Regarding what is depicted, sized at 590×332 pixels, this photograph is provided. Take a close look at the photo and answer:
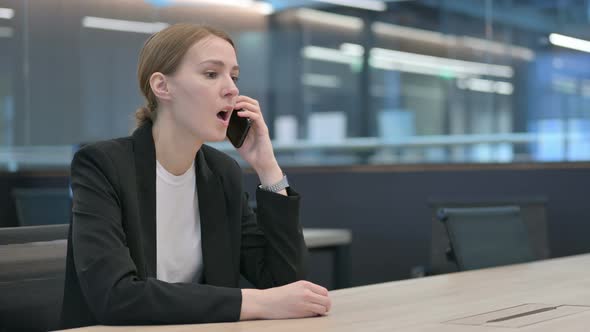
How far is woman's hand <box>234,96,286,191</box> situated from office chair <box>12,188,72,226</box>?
324 cm

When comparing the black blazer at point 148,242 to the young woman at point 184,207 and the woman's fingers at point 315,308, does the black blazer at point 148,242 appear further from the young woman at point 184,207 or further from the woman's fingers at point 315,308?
the woman's fingers at point 315,308

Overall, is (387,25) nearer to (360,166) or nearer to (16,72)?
(360,166)

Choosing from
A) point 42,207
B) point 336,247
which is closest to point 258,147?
point 336,247

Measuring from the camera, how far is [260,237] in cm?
232

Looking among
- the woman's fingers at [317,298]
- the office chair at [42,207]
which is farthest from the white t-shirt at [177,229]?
the office chair at [42,207]

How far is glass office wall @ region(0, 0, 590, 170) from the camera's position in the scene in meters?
5.75

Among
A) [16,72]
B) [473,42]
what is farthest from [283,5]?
[16,72]

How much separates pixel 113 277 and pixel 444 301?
775 mm

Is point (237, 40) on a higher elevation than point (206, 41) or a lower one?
higher

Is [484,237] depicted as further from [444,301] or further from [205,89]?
[205,89]

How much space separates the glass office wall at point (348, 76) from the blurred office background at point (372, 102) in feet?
0.04

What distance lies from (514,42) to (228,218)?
4204 mm

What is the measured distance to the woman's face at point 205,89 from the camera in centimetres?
212

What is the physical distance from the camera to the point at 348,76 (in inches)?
273
